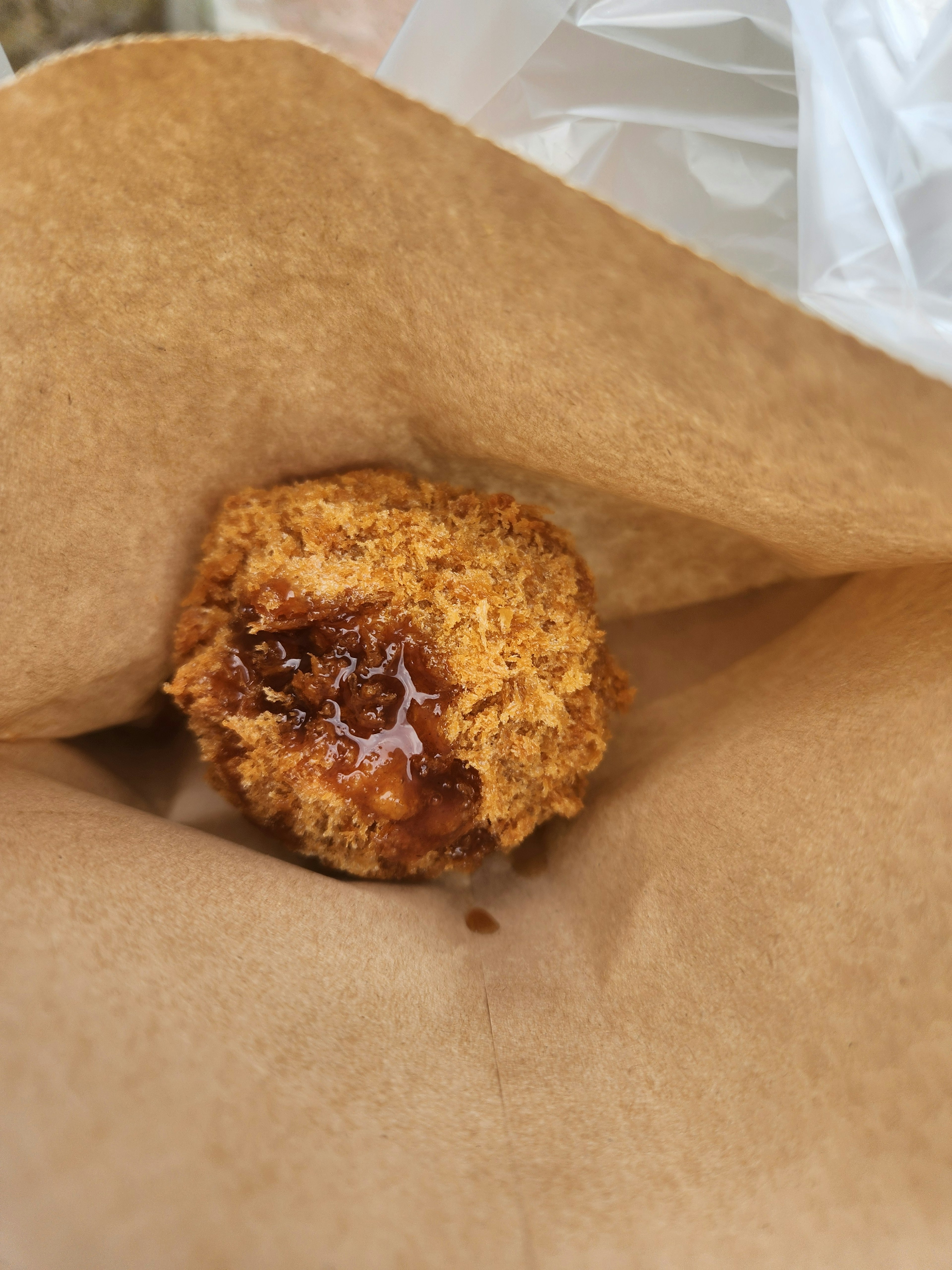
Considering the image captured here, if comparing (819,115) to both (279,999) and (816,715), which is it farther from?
(279,999)

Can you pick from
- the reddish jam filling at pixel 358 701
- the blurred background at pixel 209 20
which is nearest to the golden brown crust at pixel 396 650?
the reddish jam filling at pixel 358 701

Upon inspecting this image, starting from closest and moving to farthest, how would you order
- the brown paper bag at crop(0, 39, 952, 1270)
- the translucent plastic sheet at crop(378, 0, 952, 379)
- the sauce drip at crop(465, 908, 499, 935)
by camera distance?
the brown paper bag at crop(0, 39, 952, 1270)
the translucent plastic sheet at crop(378, 0, 952, 379)
the sauce drip at crop(465, 908, 499, 935)

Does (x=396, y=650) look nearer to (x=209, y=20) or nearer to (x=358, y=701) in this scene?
(x=358, y=701)

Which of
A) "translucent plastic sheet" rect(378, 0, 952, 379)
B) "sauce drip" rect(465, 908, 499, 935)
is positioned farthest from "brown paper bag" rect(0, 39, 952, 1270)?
"translucent plastic sheet" rect(378, 0, 952, 379)

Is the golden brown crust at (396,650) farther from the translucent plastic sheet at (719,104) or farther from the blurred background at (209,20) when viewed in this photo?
the blurred background at (209,20)

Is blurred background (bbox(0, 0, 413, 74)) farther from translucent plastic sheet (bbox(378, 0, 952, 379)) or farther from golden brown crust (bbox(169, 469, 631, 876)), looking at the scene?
golden brown crust (bbox(169, 469, 631, 876))

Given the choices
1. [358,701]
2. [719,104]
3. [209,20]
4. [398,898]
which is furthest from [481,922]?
[209,20]

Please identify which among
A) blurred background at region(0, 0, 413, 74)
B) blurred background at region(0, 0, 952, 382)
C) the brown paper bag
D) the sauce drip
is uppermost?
blurred background at region(0, 0, 413, 74)
